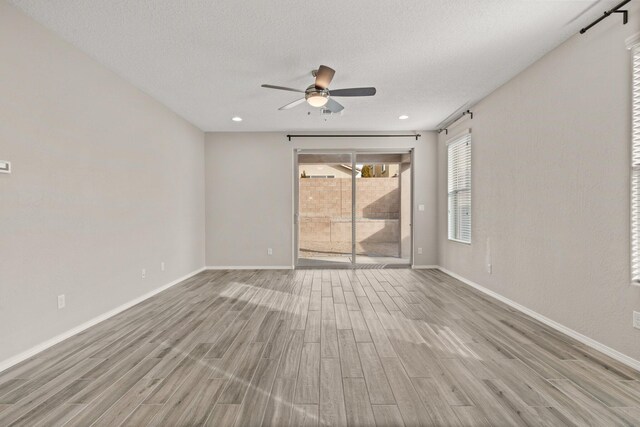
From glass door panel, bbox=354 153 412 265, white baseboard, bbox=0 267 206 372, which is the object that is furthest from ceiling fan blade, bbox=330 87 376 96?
white baseboard, bbox=0 267 206 372

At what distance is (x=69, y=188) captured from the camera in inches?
108

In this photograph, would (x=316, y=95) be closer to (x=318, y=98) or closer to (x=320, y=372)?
(x=318, y=98)

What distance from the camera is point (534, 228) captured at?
3.19m

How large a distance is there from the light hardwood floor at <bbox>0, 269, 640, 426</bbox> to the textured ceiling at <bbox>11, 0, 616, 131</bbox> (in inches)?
106

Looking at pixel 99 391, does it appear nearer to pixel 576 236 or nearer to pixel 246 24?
pixel 246 24

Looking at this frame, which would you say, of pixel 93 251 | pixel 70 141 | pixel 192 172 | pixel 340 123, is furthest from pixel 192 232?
pixel 340 123

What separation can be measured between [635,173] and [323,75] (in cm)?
261

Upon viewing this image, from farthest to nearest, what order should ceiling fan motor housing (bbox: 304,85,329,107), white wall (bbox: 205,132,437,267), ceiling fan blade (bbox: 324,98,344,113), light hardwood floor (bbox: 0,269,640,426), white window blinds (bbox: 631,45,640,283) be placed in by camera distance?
white wall (bbox: 205,132,437,267), ceiling fan blade (bbox: 324,98,344,113), ceiling fan motor housing (bbox: 304,85,329,107), white window blinds (bbox: 631,45,640,283), light hardwood floor (bbox: 0,269,640,426)

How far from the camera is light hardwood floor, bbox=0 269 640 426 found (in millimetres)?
1634

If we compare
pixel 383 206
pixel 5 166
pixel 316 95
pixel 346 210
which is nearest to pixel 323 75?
pixel 316 95

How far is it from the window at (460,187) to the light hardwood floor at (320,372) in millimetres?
1729

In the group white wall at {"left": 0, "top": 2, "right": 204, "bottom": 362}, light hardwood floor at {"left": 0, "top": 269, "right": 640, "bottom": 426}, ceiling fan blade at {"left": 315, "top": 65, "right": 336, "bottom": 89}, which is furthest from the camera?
ceiling fan blade at {"left": 315, "top": 65, "right": 336, "bottom": 89}

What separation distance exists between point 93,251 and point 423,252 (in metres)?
5.18

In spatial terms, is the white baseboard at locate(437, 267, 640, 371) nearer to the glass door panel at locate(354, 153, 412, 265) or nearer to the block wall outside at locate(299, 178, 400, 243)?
the glass door panel at locate(354, 153, 412, 265)
